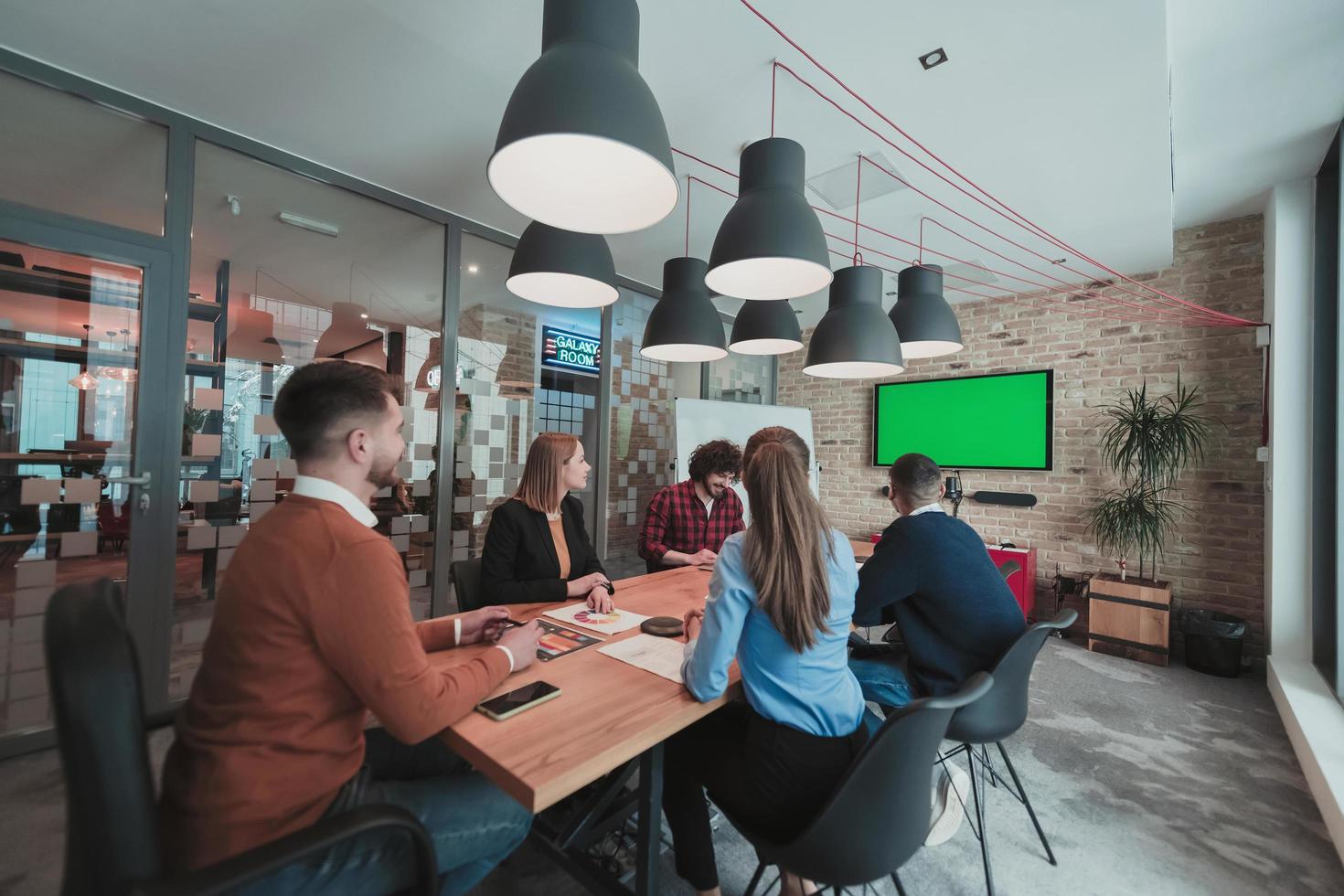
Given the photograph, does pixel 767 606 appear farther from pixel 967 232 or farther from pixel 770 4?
pixel 967 232

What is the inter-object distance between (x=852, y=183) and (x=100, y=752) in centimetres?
346

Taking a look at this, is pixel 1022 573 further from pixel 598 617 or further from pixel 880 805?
pixel 880 805

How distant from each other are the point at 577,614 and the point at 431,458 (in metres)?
2.04

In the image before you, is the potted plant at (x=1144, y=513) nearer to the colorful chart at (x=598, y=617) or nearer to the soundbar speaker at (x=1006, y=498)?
the soundbar speaker at (x=1006, y=498)

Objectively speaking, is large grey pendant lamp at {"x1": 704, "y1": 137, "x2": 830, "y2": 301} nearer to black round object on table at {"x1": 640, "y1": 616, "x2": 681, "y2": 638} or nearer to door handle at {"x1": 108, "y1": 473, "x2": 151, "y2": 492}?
black round object on table at {"x1": 640, "y1": 616, "x2": 681, "y2": 638}

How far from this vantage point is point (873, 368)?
8.38 ft

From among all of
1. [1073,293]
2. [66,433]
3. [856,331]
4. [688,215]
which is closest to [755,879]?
[856,331]

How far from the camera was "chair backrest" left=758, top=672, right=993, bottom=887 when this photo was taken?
3.66 feet

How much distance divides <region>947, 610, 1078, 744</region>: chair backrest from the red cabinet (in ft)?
9.36

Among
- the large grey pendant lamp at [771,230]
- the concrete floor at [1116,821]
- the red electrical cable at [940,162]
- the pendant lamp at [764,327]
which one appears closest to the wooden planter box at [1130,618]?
the concrete floor at [1116,821]

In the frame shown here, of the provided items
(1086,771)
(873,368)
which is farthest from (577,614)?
(1086,771)

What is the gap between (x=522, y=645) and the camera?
1.41m

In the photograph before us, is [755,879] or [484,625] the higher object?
[484,625]

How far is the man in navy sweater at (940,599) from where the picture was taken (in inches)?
70.7
